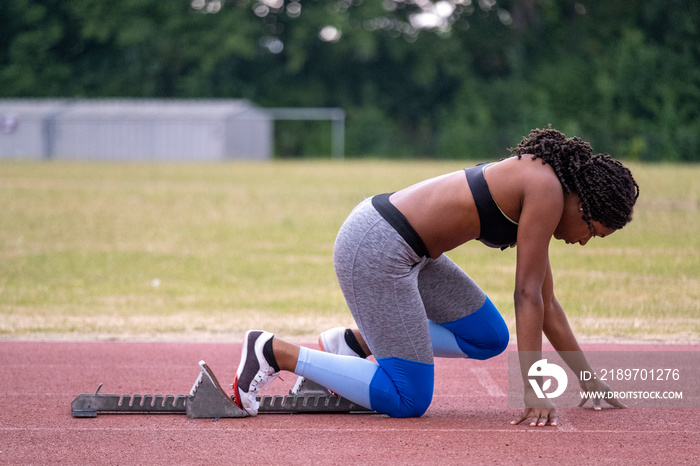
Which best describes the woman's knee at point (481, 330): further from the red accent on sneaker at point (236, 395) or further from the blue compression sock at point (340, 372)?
the red accent on sneaker at point (236, 395)

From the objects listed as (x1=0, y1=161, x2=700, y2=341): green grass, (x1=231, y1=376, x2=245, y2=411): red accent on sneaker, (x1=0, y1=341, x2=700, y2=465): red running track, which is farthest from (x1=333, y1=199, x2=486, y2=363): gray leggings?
(x1=0, y1=161, x2=700, y2=341): green grass

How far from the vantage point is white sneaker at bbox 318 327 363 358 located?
5.10 metres

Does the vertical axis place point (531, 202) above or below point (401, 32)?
below

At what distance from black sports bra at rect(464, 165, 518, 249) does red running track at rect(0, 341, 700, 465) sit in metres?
1.04

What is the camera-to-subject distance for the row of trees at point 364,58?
4694 cm

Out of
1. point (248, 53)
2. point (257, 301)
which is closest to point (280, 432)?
point (257, 301)

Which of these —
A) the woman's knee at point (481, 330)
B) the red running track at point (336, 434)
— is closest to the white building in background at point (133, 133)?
the red running track at point (336, 434)

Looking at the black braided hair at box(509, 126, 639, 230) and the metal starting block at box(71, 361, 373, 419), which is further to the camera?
the metal starting block at box(71, 361, 373, 419)

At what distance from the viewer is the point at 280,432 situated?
4.64m

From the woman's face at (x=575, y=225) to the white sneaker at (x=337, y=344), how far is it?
55.0 inches

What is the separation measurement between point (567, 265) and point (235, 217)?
8123mm

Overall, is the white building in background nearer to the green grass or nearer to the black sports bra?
the green grass

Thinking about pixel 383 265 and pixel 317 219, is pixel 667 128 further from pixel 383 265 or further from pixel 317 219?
pixel 383 265

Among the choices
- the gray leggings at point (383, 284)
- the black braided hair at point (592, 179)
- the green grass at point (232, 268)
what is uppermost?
the black braided hair at point (592, 179)
